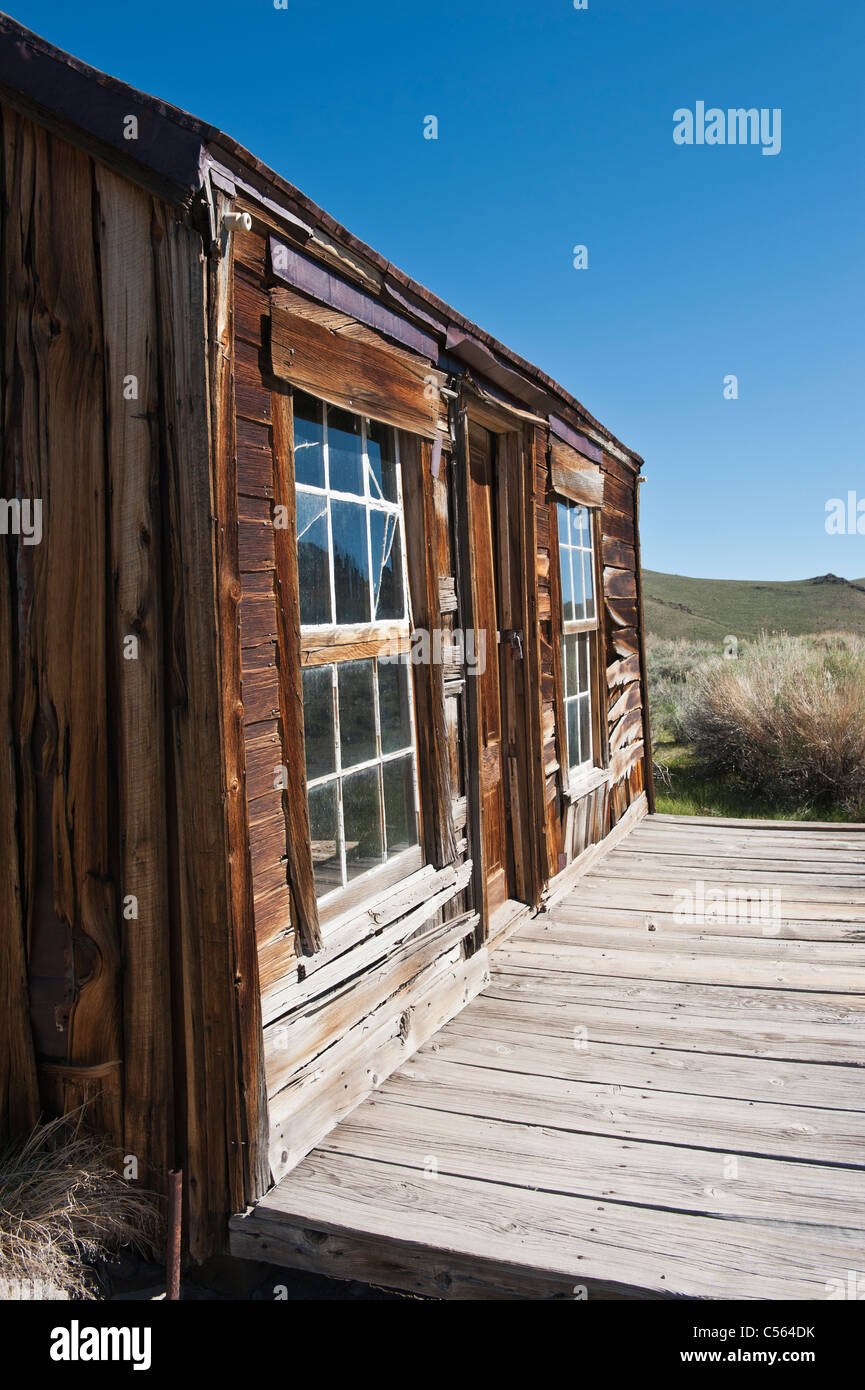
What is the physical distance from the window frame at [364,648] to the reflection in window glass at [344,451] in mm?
17

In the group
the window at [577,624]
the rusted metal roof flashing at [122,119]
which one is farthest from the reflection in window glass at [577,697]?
the rusted metal roof flashing at [122,119]

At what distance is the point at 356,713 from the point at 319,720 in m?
0.27

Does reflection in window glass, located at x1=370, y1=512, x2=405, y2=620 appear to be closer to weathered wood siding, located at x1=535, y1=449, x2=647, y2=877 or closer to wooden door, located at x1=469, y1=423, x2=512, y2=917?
wooden door, located at x1=469, y1=423, x2=512, y2=917

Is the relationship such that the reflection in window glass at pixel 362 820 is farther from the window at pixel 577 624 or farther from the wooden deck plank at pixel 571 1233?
the window at pixel 577 624

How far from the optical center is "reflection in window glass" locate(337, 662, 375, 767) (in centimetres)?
316

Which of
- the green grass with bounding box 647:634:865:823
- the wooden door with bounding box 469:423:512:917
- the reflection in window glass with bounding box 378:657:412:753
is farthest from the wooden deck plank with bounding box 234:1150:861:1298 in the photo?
the green grass with bounding box 647:634:865:823

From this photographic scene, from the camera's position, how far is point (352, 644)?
320 centimetres

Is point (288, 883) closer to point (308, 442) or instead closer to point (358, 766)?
point (358, 766)

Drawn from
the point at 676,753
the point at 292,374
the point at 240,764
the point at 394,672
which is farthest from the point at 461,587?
the point at 676,753

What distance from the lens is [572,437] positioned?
6250 mm

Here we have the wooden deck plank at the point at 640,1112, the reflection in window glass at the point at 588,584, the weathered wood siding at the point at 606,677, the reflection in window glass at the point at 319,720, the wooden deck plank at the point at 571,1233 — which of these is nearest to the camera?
the wooden deck plank at the point at 571,1233

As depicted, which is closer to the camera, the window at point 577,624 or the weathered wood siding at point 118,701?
the weathered wood siding at point 118,701

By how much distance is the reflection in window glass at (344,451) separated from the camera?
316 centimetres

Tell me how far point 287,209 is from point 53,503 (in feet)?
3.86
